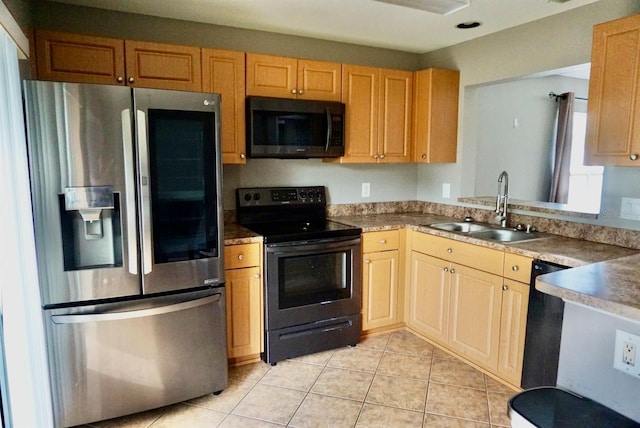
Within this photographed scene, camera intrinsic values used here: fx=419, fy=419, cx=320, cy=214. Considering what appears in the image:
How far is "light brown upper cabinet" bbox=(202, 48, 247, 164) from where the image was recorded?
2.70 meters

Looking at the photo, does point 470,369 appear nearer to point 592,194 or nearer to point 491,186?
point 491,186

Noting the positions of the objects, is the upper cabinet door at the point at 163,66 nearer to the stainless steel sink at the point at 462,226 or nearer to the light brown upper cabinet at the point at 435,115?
the light brown upper cabinet at the point at 435,115

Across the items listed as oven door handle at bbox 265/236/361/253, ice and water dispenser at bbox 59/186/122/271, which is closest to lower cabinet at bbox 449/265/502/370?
oven door handle at bbox 265/236/361/253

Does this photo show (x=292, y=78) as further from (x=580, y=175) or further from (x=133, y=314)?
(x=580, y=175)

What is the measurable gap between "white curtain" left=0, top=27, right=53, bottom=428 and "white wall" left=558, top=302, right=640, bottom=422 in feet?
6.46

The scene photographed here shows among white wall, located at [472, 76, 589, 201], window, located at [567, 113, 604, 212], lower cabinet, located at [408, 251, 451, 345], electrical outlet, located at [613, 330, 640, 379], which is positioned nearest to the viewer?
electrical outlet, located at [613, 330, 640, 379]

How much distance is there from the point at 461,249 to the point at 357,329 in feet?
3.10

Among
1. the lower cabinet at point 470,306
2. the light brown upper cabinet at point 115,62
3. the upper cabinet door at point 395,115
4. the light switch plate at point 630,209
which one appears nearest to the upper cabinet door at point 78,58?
the light brown upper cabinet at point 115,62

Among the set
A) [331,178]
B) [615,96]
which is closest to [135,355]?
[331,178]

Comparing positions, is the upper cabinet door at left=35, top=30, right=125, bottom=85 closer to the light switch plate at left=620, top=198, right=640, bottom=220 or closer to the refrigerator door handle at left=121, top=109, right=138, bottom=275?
the refrigerator door handle at left=121, top=109, right=138, bottom=275

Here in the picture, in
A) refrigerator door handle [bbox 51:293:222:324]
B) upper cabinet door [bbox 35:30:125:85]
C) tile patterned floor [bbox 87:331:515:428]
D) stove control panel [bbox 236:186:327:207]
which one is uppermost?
upper cabinet door [bbox 35:30:125:85]

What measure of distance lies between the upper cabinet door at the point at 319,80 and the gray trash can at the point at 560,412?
2356 mm

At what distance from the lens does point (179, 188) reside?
7.24 feet

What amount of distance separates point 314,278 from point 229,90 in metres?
1.38
